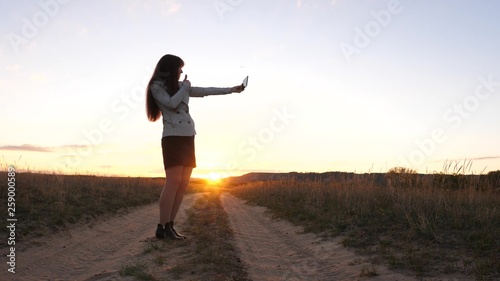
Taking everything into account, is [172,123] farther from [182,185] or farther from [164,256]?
[164,256]

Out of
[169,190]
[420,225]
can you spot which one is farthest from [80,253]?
[420,225]

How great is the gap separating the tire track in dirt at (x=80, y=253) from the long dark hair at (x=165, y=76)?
6.55 ft

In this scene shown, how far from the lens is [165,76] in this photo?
5855 mm

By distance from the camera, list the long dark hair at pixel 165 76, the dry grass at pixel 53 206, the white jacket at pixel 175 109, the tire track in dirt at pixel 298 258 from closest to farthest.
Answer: the tire track in dirt at pixel 298 258 → the white jacket at pixel 175 109 → the long dark hair at pixel 165 76 → the dry grass at pixel 53 206

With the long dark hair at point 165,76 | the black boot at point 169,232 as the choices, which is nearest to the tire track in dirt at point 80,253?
the black boot at point 169,232

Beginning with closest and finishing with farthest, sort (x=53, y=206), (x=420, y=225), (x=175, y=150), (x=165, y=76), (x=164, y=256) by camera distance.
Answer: (x=164, y=256) < (x=420, y=225) < (x=175, y=150) < (x=165, y=76) < (x=53, y=206)

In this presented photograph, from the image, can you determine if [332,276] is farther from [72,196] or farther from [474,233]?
[72,196]

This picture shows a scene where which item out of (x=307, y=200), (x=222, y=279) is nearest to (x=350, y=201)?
(x=307, y=200)

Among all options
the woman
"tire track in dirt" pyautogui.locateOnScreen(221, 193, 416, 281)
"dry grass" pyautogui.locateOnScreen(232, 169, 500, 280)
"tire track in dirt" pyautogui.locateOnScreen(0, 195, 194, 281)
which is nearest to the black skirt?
the woman

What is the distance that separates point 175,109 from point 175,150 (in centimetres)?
59

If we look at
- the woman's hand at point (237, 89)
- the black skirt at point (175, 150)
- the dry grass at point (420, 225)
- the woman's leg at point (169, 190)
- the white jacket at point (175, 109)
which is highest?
the woman's hand at point (237, 89)

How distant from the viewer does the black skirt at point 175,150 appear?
5625 millimetres

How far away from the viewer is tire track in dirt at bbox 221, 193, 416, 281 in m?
4.39

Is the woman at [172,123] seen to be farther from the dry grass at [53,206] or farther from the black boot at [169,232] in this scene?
the dry grass at [53,206]
